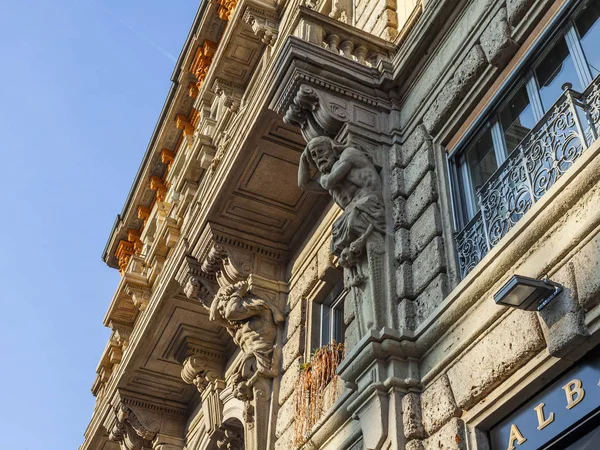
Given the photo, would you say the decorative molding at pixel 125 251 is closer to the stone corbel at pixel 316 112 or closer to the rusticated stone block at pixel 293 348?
the rusticated stone block at pixel 293 348

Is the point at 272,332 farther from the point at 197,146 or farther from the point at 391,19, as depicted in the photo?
the point at 197,146

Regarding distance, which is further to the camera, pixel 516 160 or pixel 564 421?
pixel 516 160

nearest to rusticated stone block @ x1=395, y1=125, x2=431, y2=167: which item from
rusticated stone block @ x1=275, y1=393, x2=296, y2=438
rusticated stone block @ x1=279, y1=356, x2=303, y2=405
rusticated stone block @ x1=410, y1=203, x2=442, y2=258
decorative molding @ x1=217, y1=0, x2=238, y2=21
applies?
rusticated stone block @ x1=410, y1=203, x2=442, y2=258

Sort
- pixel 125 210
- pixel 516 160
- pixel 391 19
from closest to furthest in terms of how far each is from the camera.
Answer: pixel 516 160, pixel 391 19, pixel 125 210

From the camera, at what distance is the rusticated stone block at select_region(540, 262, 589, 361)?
4426 mm

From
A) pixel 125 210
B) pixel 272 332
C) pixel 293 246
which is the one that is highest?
pixel 125 210

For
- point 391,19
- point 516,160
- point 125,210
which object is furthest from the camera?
point 125,210

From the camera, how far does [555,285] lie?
466 cm

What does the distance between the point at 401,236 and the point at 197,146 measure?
8.57 meters

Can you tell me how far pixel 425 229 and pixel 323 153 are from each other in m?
1.39

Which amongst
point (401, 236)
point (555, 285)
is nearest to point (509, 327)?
point (555, 285)

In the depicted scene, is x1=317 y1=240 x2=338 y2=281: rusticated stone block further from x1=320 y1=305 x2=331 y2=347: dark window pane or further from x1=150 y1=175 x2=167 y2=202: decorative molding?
x1=150 y1=175 x2=167 y2=202: decorative molding

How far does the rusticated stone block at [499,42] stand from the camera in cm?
639

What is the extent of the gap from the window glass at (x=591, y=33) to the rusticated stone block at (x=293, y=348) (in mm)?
4647
